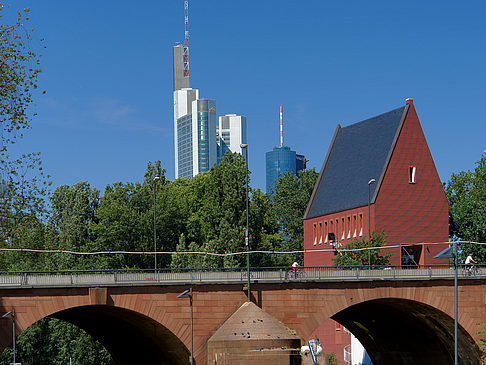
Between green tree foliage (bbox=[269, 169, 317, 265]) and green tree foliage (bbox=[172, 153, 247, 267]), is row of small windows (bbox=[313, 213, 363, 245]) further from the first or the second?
green tree foliage (bbox=[269, 169, 317, 265])

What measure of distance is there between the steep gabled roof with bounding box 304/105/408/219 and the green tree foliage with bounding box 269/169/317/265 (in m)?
22.8

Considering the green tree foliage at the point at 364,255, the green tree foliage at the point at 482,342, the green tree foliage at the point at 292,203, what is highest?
the green tree foliage at the point at 292,203

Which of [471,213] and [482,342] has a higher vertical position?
[471,213]

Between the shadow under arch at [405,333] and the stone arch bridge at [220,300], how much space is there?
0.53 ft

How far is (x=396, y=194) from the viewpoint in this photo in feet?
278

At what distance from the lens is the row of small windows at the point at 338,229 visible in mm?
86750

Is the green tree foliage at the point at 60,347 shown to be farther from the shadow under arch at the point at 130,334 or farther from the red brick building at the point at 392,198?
the red brick building at the point at 392,198

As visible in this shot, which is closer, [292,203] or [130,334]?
[130,334]

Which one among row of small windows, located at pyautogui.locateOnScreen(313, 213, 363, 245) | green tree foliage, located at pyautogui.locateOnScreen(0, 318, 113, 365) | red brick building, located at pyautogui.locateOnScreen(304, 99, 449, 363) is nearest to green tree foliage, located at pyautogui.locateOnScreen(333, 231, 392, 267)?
red brick building, located at pyautogui.locateOnScreen(304, 99, 449, 363)

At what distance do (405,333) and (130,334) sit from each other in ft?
71.5

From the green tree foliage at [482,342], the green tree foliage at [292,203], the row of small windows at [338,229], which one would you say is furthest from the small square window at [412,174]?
the green tree foliage at [292,203]

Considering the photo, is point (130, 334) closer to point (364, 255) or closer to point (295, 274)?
point (295, 274)

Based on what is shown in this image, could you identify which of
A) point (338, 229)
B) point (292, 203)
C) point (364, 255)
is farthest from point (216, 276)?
point (292, 203)

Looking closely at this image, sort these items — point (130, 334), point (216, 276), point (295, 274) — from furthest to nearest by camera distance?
point (130, 334) → point (295, 274) → point (216, 276)
